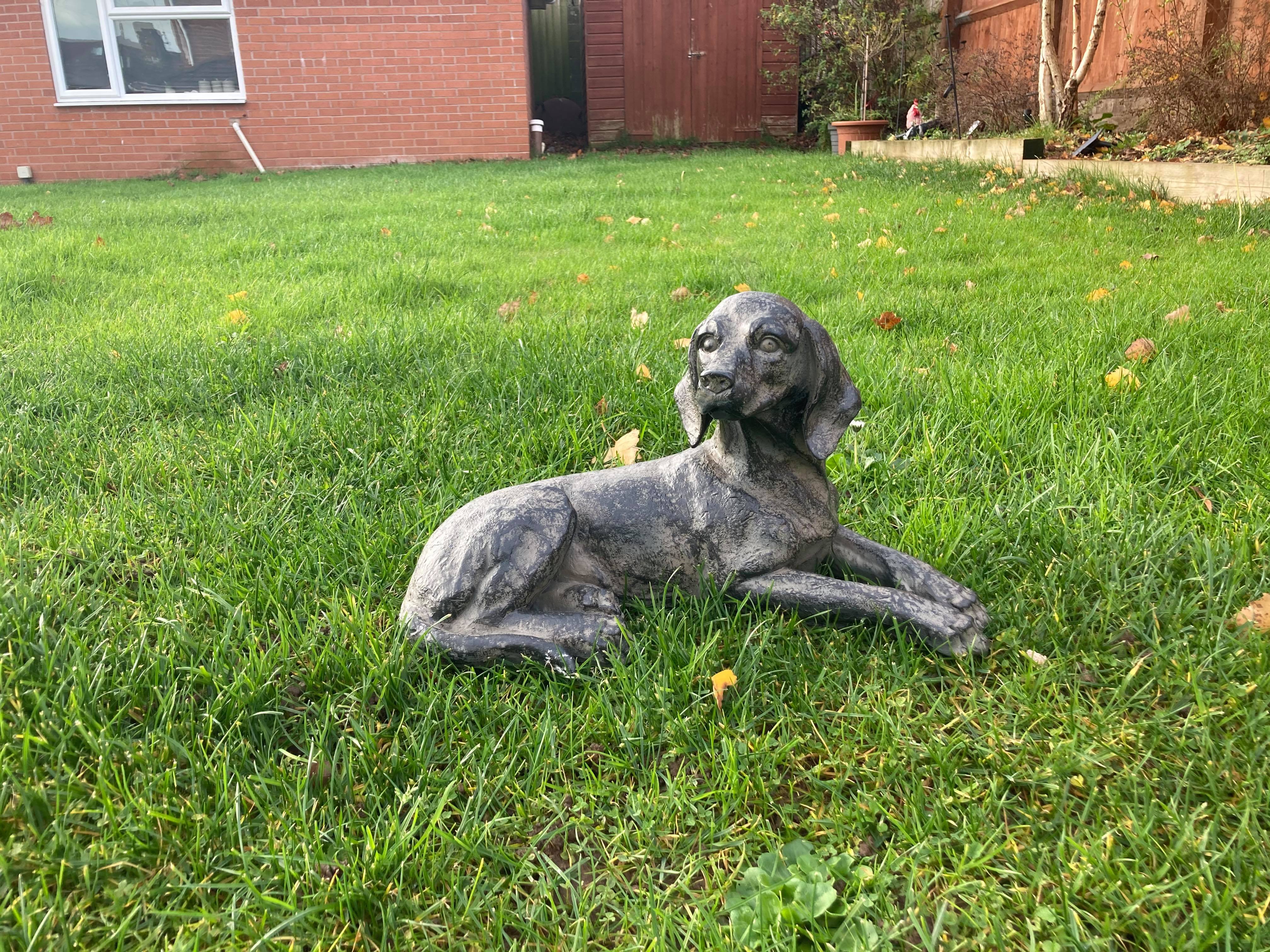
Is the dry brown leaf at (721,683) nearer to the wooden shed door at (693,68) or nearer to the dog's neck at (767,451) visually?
the dog's neck at (767,451)

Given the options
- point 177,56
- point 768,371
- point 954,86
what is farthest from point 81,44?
point 768,371

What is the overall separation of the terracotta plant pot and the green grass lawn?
10.7 m

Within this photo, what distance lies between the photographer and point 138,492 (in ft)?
8.97

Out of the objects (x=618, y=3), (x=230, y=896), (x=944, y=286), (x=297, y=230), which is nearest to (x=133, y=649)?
(x=230, y=896)

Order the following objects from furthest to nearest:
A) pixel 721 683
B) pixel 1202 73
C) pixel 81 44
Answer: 1. pixel 81 44
2. pixel 1202 73
3. pixel 721 683

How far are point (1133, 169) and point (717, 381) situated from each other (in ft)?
24.9

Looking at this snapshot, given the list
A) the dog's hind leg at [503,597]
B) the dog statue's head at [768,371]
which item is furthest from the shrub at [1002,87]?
the dog's hind leg at [503,597]

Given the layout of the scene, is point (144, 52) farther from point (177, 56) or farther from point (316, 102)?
point (316, 102)

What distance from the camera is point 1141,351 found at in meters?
3.47

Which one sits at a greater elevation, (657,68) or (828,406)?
(657,68)

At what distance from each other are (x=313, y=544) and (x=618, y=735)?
118 centimetres

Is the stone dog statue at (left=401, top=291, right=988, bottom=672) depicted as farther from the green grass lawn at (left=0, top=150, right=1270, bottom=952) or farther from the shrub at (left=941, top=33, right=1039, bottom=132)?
the shrub at (left=941, top=33, right=1039, bottom=132)

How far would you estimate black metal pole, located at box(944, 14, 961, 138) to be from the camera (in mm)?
12422

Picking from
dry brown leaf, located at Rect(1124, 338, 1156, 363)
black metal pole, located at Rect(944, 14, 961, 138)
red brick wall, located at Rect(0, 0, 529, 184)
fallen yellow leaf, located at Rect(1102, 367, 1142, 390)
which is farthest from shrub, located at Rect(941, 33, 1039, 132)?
fallen yellow leaf, located at Rect(1102, 367, 1142, 390)
